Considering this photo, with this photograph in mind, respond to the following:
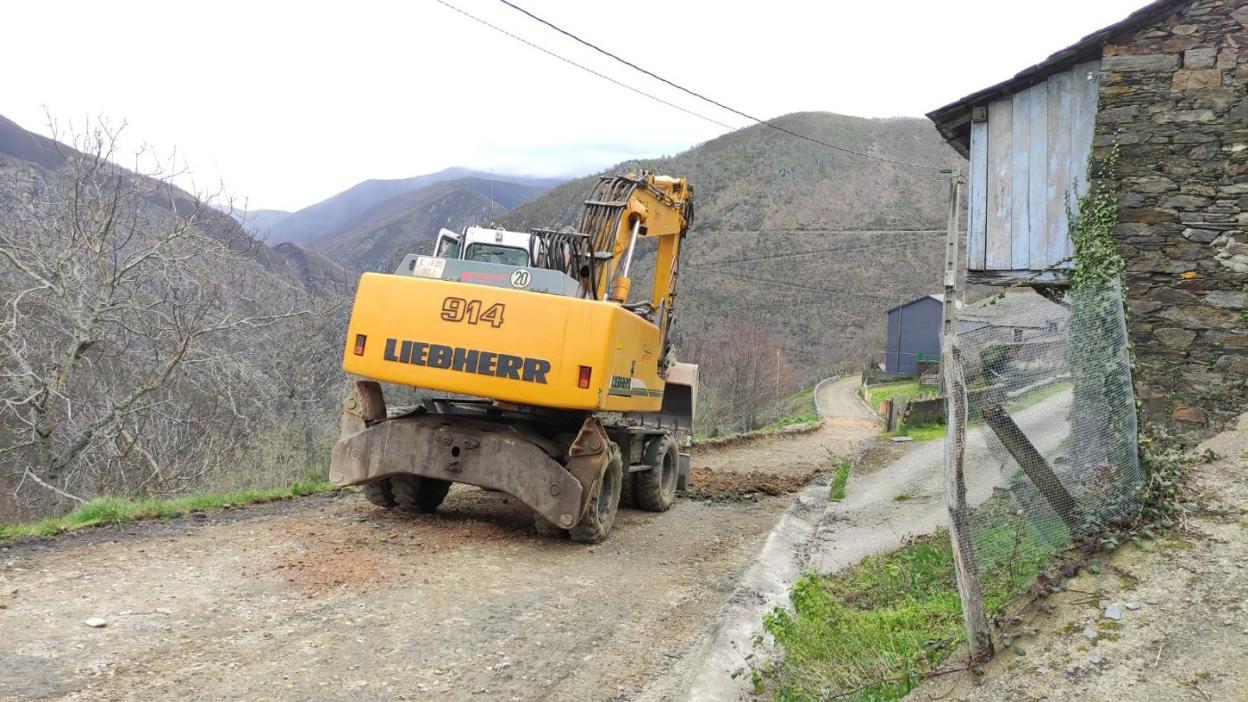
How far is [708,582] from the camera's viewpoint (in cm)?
726

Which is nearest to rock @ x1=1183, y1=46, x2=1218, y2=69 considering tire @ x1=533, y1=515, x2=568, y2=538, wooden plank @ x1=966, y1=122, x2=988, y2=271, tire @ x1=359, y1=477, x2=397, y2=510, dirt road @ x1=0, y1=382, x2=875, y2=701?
wooden plank @ x1=966, y1=122, x2=988, y2=271

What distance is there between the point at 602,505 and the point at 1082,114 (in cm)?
614

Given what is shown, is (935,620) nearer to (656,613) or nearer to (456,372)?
(656,613)

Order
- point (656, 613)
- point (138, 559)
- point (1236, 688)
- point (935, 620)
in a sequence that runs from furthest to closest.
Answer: point (138, 559)
point (656, 613)
point (935, 620)
point (1236, 688)

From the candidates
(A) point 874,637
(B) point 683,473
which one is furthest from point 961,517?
(B) point 683,473

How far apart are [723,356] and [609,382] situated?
32825 millimetres

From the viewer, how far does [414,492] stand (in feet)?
29.3

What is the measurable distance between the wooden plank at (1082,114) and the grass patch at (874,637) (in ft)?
15.6

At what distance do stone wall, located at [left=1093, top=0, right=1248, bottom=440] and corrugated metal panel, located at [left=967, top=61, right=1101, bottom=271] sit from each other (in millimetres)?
777

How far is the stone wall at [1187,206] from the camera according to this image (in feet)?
23.0

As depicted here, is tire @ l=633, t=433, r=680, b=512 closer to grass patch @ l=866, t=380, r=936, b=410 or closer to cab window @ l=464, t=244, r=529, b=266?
cab window @ l=464, t=244, r=529, b=266

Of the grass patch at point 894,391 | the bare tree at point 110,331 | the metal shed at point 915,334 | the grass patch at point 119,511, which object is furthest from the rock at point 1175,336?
the metal shed at point 915,334

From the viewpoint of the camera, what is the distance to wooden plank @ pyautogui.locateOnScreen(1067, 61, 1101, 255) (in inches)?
332

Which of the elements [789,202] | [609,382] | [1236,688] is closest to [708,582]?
[609,382]
